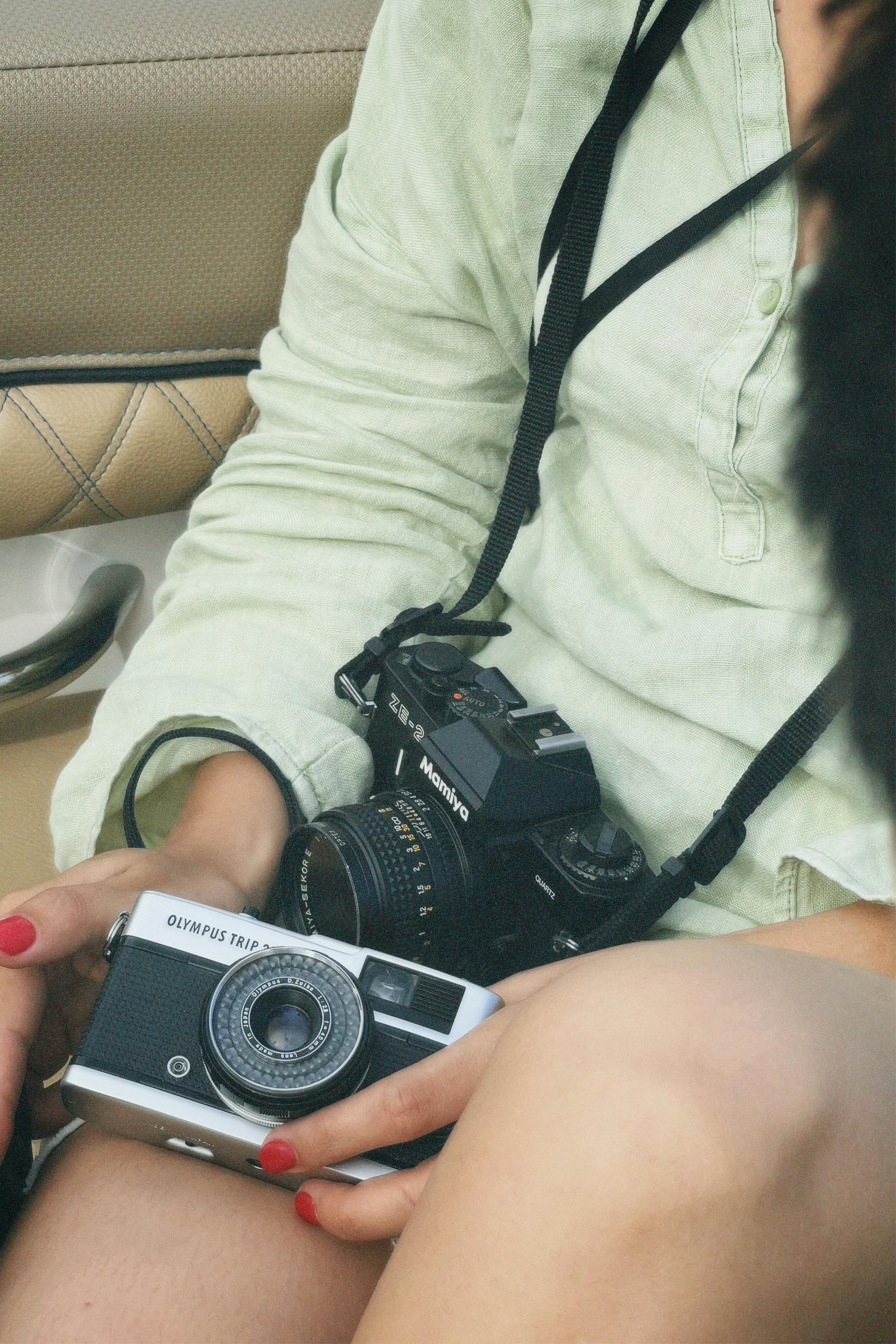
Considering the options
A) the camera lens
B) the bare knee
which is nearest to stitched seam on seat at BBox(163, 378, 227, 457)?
the camera lens

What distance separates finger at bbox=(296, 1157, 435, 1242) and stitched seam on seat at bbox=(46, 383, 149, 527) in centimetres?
53

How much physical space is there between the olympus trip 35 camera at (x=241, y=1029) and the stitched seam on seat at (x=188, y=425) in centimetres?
41

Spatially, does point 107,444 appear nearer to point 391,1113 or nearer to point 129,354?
point 129,354

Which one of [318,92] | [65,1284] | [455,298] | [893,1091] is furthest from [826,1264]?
[318,92]

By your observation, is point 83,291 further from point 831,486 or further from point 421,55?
point 831,486

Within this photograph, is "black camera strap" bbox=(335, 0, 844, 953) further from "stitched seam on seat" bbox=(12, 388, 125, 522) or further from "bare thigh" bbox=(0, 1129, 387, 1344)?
"stitched seam on seat" bbox=(12, 388, 125, 522)

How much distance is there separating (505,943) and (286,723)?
0.16 meters

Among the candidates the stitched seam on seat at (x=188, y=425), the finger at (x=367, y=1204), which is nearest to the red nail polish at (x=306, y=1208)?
the finger at (x=367, y=1204)

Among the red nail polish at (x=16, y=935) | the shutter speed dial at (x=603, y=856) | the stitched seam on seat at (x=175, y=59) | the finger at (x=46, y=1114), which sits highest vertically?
the stitched seam on seat at (x=175, y=59)

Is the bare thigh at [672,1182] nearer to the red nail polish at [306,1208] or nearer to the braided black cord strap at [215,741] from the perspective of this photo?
the red nail polish at [306,1208]

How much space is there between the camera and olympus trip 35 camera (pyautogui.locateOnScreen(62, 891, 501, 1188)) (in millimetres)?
419

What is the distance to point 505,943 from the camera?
549 mm

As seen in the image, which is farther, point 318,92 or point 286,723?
point 318,92

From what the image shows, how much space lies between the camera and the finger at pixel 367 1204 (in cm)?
38
